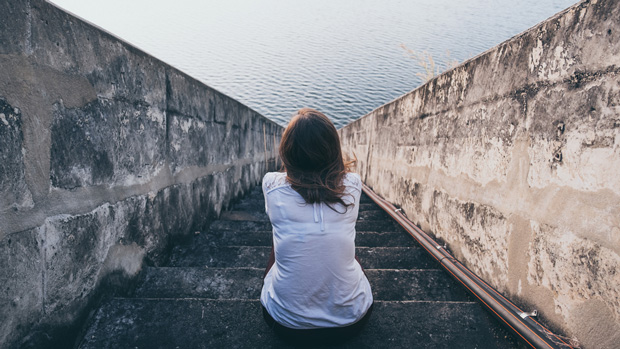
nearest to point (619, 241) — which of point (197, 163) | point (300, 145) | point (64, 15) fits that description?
point (300, 145)

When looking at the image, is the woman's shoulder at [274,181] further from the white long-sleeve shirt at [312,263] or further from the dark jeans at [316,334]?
the dark jeans at [316,334]

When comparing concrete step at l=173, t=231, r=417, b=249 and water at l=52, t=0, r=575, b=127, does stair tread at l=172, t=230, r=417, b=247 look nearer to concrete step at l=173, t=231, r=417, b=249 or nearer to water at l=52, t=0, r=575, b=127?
concrete step at l=173, t=231, r=417, b=249

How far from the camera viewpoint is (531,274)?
5.05ft

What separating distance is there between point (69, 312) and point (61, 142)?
0.73m

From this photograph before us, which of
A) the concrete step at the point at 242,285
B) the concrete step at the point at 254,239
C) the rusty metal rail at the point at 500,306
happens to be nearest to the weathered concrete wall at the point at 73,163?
the concrete step at the point at 242,285

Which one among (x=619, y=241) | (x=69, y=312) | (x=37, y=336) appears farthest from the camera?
(x=69, y=312)

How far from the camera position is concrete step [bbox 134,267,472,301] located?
6.13 ft

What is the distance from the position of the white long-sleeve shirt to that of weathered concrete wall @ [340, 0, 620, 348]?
2.84 ft

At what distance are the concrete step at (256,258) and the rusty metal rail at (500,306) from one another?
0.12 meters

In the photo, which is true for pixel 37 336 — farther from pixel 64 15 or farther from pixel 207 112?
pixel 207 112

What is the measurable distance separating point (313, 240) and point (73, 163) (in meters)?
1.10

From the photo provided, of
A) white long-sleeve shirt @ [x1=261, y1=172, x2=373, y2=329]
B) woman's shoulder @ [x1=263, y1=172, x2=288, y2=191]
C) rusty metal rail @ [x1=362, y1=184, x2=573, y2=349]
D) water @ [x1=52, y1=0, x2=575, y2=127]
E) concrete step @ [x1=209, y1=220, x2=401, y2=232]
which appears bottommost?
concrete step @ [x1=209, y1=220, x2=401, y2=232]

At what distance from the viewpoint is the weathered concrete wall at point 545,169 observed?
119 centimetres

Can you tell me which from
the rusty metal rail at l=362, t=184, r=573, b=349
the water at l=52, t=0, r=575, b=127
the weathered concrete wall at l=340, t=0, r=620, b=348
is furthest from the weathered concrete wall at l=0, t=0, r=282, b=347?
the water at l=52, t=0, r=575, b=127
